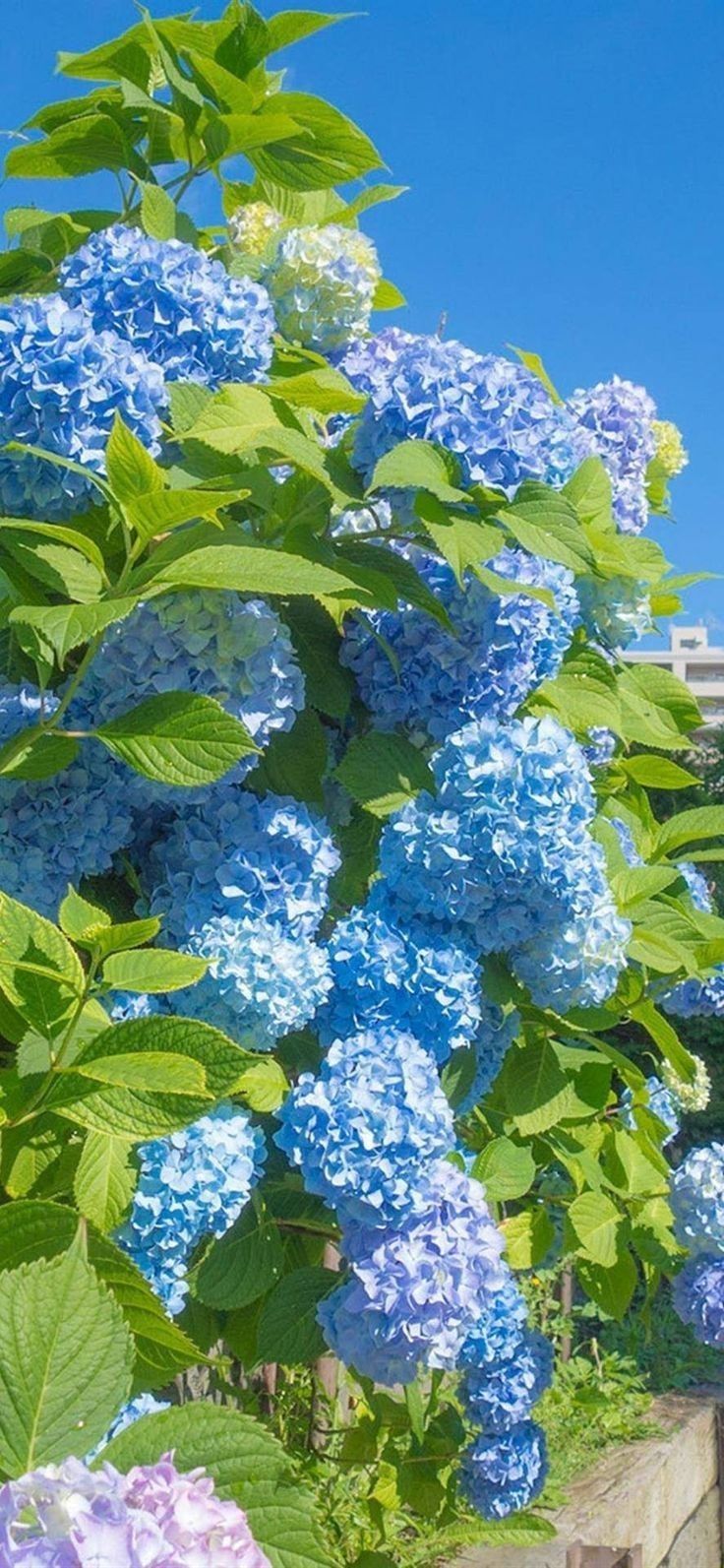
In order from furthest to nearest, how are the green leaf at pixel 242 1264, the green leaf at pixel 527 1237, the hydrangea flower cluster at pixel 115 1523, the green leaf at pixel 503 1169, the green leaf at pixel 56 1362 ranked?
1. the green leaf at pixel 527 1237
2. the green leaf at pixel 503 1169
3. the green leaf at pixel 242 1264
4. the green leaf at pixel 56 1362
5. the hydrangea flower cluster at pixel 115 1523

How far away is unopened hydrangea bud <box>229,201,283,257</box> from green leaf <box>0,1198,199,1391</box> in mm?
973

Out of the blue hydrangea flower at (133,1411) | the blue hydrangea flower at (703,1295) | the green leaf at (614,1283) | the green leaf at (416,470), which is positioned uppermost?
the green leaf at (416,470)

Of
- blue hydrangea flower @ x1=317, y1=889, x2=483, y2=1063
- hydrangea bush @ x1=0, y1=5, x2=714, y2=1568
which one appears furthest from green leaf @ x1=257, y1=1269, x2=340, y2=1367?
blue hydrangea flower @ x1=317, y1=889, x2=483, y2=1063

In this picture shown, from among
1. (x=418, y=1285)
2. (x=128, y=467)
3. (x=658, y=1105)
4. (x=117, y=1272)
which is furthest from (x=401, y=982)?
(x=658, y=1105)

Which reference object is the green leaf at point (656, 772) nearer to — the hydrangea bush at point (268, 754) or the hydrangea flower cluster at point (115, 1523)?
the hydrangea bush at point (268, 754)

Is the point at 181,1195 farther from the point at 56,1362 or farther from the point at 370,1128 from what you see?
the point at 56,1362

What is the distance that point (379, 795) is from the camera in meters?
1.36

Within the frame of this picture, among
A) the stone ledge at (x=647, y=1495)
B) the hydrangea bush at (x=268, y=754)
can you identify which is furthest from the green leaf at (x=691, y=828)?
the stone ledge at (x=647, y=1495)

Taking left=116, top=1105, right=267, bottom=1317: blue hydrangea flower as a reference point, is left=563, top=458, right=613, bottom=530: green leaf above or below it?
above

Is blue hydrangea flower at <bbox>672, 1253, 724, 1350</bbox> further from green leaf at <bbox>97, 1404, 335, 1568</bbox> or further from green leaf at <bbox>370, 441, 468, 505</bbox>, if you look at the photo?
green leaf at <bbox>97, 1404, 335, 1568</bbox>

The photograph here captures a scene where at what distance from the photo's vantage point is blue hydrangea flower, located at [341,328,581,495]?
129 cm

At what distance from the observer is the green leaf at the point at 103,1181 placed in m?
1.07

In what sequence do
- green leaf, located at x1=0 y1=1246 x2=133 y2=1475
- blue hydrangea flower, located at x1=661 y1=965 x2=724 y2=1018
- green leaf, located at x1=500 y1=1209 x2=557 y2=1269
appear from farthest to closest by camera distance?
blue hydrangea flower, located at x1=661 y1=965 x2=724 y2=1018 < green leaf, located at x1=500 y1=1209 x2=557 y2=1269 < green leaf, located at x1=0 y1=1246 x2=133 y2=1475

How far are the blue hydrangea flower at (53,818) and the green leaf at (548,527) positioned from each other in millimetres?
380
